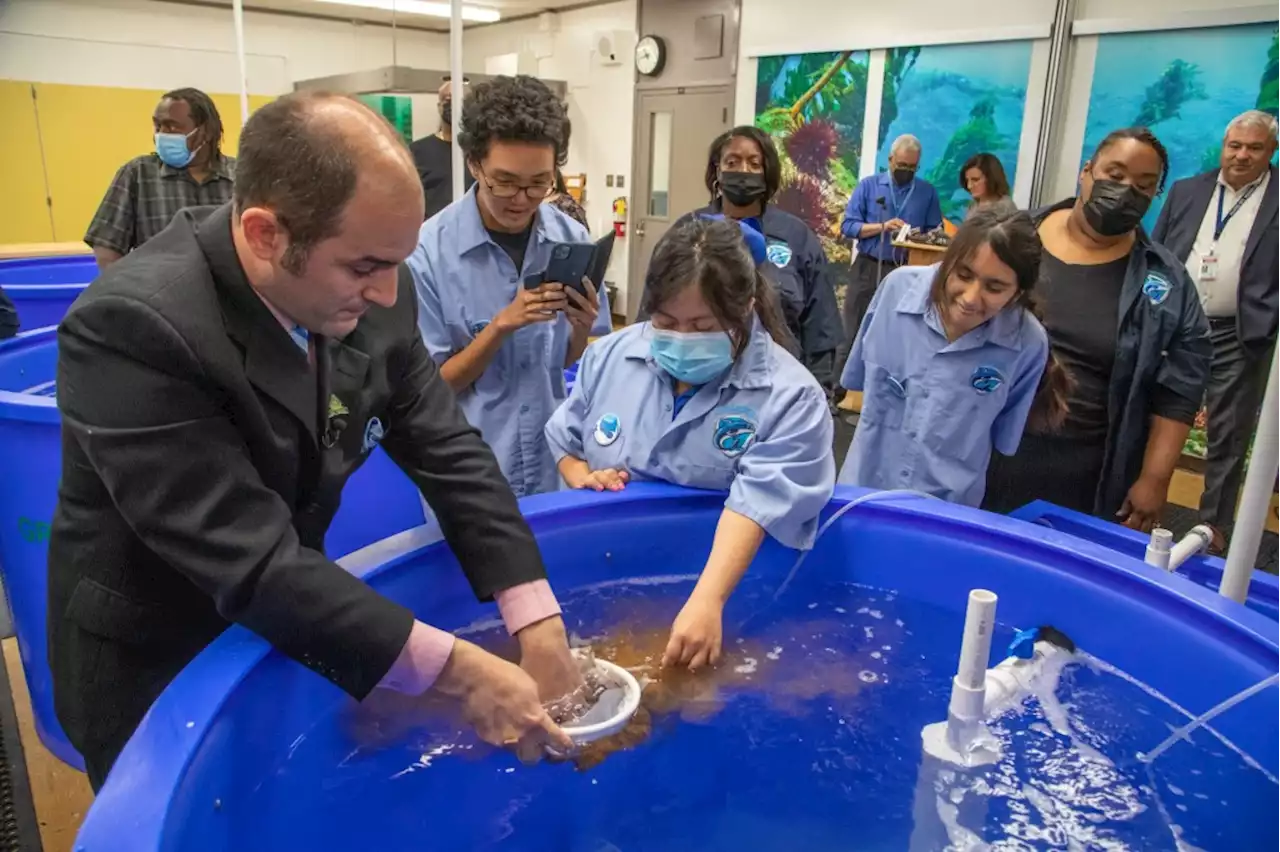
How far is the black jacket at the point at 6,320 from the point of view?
2191mm

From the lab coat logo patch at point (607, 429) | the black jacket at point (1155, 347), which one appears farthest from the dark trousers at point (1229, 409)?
the lab coat logo patch at point (607, 429)

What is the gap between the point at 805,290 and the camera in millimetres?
2508

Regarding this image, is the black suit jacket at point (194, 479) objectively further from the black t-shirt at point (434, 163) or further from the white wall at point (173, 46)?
the white wall at point (173, 46)

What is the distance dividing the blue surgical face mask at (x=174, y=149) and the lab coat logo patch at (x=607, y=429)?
221 centimetres

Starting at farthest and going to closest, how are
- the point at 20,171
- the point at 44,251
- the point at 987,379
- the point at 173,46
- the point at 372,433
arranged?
the point at 173,46
the point at 20,171
the point at 44,251
the point at 987,379
the point at 372,433

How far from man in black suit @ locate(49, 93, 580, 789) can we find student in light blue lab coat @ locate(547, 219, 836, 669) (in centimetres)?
49

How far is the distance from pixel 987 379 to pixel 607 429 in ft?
2.58

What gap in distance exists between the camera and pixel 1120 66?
14.0 ft

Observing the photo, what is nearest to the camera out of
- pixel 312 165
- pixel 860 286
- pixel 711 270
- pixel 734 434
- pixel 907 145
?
pixel 312 165

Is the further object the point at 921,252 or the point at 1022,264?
the point at 921,252

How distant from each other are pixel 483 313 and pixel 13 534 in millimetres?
1029

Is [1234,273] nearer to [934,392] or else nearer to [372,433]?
[934,392]

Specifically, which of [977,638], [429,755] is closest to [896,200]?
[977,638]

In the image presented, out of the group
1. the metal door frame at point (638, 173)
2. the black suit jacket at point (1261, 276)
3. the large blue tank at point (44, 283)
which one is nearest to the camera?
the large blue tank at point (44, 283)
